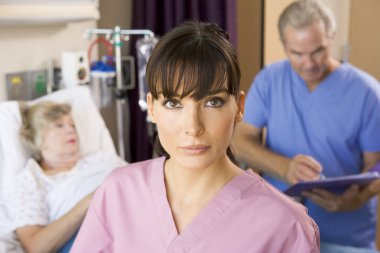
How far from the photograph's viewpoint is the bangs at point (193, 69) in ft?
3.14

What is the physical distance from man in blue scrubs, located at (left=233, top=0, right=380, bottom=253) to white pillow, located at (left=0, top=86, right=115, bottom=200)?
610 mm

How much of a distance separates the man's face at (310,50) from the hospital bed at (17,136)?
2.59 ft

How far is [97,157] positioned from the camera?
205 centimetres

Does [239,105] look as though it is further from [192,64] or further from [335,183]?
[335,183]

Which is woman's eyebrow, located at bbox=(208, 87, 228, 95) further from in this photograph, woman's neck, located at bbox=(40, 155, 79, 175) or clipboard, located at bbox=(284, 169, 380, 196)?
woman's neck, located at bbox=(40, 155, 79, 175)

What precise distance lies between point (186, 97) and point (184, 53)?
0.08 metres

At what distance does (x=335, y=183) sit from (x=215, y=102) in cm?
89

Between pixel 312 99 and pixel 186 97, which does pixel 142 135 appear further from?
pixel 186 97

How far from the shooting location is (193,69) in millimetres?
957

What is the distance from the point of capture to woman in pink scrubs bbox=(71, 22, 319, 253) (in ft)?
3.16

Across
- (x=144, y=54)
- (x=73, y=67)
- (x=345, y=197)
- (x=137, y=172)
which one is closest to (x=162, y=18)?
(x=144, y=54)

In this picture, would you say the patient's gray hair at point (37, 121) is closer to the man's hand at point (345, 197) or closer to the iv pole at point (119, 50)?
the iv pole at point (119, 50)

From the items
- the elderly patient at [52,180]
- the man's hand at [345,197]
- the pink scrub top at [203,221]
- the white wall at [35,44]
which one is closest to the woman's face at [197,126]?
the pink scrub top at [203,221]

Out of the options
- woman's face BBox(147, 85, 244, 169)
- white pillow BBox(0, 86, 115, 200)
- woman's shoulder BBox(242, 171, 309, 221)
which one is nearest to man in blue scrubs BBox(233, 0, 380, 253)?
white pillow BBox(0, 86, 115, 200)
